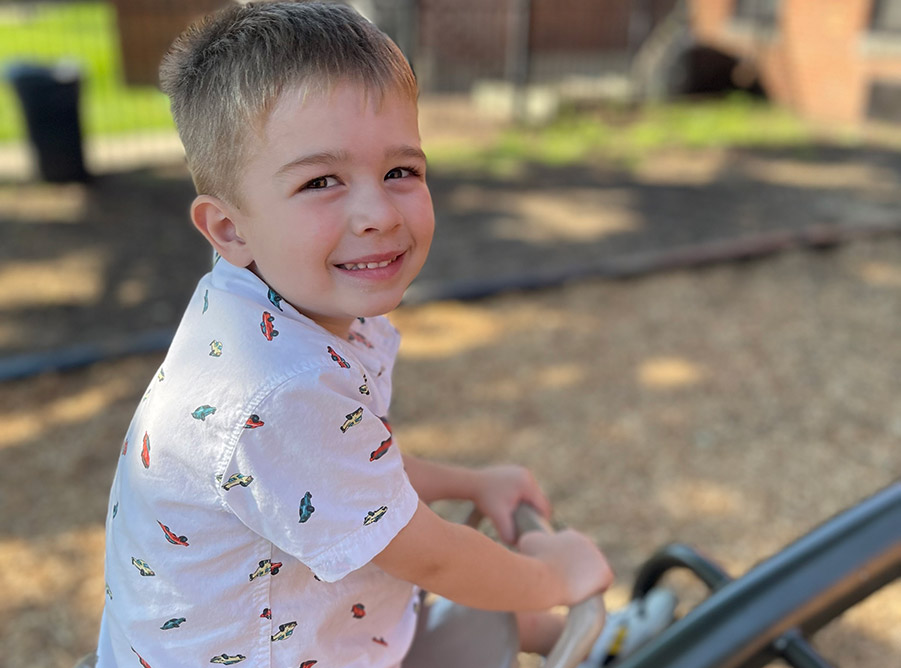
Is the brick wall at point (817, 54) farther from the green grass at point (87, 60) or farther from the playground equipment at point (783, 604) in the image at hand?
the playground equipment at point (783, 604)

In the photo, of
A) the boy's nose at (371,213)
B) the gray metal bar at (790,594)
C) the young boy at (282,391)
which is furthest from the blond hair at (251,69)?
the gray metal bar at (790,594)

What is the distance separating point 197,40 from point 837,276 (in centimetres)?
429

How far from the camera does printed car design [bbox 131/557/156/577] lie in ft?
3.62

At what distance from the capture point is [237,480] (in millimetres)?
1003

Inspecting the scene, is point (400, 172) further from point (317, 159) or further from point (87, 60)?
point (87, 60)

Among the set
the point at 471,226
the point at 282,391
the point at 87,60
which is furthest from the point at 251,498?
the point at 87,60

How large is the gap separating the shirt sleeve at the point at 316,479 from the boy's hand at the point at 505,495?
0.44m

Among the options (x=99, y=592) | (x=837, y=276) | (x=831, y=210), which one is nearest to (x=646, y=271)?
(x=837, y=276)

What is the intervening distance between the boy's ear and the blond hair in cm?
2

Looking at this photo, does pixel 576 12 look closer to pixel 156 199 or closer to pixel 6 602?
pixel 156 199

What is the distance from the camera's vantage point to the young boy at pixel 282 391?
1005 millimetres

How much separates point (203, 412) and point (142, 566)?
25cm

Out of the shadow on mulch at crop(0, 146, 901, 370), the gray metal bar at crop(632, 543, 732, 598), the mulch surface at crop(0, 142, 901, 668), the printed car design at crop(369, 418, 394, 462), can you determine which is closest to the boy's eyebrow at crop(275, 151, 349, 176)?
the printed car design at crop(369, 418, 394, 462)

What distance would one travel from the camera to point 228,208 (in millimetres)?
1087
